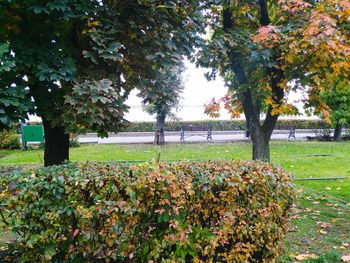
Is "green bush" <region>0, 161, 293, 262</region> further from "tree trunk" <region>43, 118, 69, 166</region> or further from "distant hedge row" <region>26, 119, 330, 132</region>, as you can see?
"distant hedge row" <region>26, 119, 330, 132</region>

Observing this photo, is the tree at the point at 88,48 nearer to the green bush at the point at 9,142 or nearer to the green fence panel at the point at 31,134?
the green fence panel at the point at 31,134

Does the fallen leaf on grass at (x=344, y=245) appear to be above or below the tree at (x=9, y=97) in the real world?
below

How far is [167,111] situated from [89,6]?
581 inches

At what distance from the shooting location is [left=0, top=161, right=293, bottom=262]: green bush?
2639 mm

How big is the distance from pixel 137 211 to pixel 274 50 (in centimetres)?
414

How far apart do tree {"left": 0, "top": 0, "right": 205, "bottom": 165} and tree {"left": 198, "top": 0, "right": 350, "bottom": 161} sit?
84cm

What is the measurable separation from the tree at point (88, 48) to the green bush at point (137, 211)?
1.86 m

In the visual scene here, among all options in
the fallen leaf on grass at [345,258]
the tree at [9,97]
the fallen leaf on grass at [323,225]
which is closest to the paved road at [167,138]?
the tree at [9,97]

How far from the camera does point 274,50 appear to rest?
5820 mm

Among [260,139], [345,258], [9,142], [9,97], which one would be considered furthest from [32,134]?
[345,258]

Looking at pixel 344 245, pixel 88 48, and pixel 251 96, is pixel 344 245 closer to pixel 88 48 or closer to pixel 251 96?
pixel 251 96

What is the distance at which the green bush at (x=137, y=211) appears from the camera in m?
2.64

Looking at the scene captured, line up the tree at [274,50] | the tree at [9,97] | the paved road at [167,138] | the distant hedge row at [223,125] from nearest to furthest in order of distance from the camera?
the tree at [9,97], the tree at [274,50], the paved road at [167,138], the distant hedge row at [223,125]

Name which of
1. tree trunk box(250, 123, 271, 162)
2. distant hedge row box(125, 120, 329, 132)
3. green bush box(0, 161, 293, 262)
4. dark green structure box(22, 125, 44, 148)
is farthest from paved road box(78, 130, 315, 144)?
green bush box(0, 161, 293, 262)
